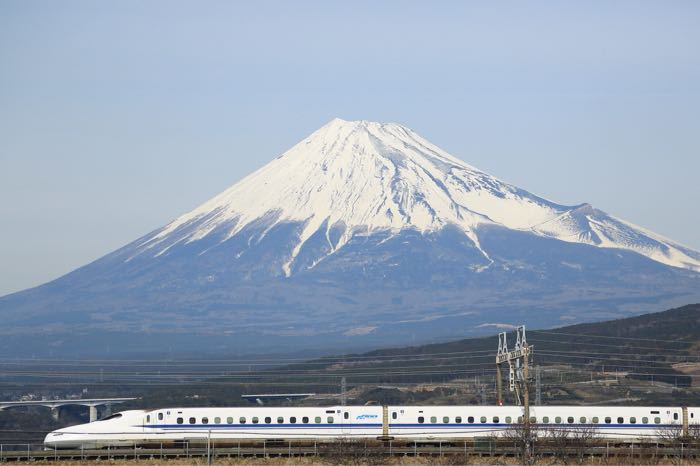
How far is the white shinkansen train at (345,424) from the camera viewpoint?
97125mm

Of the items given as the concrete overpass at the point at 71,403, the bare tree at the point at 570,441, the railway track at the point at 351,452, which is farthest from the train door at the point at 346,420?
the concrete overpass at the point at 71,403

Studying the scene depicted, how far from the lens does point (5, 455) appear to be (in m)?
88.8

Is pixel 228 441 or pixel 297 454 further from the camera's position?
pixel 228 441

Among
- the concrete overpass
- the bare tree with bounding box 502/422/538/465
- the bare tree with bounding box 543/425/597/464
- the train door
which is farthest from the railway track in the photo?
the concrete overpass

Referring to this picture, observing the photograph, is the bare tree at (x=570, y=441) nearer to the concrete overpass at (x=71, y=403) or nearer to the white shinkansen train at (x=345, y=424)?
the white shinkansen train at (x=345, y=424)

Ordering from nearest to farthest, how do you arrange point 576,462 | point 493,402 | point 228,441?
1. point 576,462
2. point 228,441
3. point 493,402

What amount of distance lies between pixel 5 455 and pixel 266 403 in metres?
94.6

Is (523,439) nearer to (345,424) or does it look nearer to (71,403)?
(345,424)

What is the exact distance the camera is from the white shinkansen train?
97125mm

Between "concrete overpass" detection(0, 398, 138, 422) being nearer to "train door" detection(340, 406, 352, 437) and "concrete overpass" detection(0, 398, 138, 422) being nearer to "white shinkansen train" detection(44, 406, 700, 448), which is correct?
"white shinkansen train" detection(44, 406, 700, 448)

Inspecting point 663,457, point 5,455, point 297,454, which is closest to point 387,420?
point 297,454

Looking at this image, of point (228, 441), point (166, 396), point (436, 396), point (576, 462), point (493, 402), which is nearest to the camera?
point (576, 462)

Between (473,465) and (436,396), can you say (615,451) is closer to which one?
(473,465)

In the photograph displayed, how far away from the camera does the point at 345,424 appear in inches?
3851
